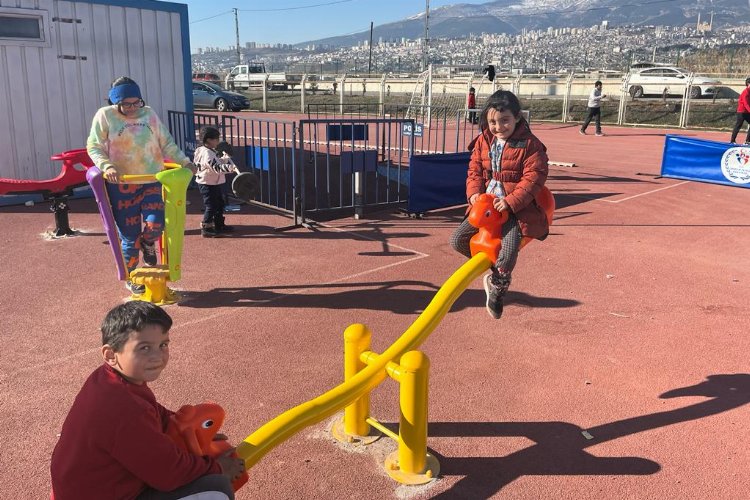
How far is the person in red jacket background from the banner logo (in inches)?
401

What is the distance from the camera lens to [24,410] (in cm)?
390

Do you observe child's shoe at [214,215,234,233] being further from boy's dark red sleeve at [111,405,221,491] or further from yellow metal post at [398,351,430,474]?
boy's dark red sleeve at [111,405,221,491]

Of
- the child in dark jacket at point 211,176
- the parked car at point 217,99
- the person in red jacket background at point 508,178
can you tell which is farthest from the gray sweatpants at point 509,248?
the parked car at point 217,99

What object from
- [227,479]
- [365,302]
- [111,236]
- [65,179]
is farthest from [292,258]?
[227,479]

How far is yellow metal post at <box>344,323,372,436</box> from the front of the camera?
3477mm

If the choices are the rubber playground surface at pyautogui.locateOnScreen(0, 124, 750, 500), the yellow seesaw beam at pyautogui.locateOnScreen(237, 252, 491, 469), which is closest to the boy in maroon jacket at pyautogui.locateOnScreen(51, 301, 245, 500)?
the yellow seesaw beam at pyautogui.locateOnScreen(237, 252, 491, 469)

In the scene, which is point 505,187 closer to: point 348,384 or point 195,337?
point 348,384

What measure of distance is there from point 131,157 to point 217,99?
30429mm

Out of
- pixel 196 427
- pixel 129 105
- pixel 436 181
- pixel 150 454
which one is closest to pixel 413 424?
pixel 196 427

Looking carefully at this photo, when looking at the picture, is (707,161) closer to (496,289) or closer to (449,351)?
(449,351)

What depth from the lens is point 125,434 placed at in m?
1.97

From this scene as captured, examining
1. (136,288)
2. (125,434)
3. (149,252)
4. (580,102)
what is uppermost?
(580,102)

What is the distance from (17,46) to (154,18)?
7.91ft

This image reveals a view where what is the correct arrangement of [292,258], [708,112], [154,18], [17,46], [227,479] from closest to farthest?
[227,479] < [292,258] < [17,46] < [154,18] < [708,112]
